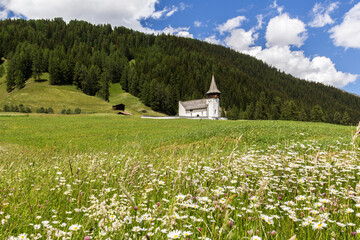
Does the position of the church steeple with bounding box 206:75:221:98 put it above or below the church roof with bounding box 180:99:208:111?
above

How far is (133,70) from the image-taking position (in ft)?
440

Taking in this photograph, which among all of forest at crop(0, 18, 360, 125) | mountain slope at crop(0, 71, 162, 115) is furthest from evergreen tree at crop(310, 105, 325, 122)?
mountain slope at crop(0, 71, 162, 115)

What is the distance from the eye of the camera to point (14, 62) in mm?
111250

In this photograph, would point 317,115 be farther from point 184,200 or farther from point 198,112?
point 184,200

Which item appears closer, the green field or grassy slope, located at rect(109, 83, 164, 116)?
the green field

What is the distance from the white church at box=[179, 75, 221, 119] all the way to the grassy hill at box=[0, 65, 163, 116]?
18.0 metres

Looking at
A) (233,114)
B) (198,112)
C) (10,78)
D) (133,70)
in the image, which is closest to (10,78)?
(10,78)

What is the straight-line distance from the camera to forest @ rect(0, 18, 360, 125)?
114 metres

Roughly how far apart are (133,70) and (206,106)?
60934 millimetres

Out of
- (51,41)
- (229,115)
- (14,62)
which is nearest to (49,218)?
(229,115)

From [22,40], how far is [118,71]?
75347 millimetres

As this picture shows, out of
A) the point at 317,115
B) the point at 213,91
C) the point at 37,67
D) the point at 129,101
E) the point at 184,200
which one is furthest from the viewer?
the point at 129,101

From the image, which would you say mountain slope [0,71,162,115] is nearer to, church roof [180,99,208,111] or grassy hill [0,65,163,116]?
grassy hill [0,65,163,116]

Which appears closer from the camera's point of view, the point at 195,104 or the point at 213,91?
the point at 213,91
